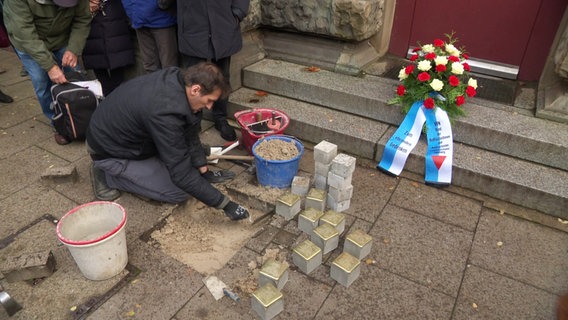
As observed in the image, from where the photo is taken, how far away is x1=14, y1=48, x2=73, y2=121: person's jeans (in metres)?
3.96

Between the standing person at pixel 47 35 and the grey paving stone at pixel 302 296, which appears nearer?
the grey paving stone at pixel 302 296

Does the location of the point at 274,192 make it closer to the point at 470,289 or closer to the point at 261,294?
the point at 261,294

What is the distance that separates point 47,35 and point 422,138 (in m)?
3.84

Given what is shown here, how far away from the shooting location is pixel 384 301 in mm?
2568

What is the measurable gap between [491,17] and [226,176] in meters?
3.40

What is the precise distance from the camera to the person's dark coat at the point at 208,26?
375cm

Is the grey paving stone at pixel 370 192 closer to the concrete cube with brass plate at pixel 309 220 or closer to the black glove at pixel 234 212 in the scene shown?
Result: the concrete cube with brass plate at pixel 309 220

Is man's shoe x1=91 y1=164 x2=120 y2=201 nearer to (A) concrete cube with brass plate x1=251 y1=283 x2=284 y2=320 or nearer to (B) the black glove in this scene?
(B) the black glove

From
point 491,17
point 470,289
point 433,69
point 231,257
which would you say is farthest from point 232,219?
point 491,17

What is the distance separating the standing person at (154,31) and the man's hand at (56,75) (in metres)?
0.85

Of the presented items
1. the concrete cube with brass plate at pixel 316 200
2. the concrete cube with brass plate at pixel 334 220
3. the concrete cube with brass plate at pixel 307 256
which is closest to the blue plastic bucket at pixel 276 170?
the concrete cube with brass plate at pixel 316 200

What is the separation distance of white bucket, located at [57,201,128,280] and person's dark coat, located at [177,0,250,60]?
1.87m

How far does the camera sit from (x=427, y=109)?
3795mm

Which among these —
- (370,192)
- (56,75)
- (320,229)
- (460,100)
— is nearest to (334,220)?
(320,229)
